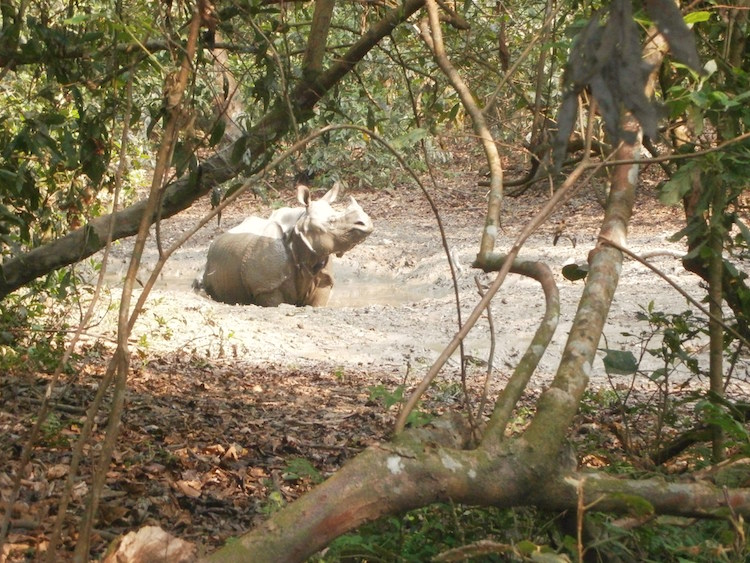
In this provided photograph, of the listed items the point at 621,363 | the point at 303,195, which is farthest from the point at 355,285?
the point at 621,363

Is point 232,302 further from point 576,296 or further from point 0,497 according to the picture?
point 0,497

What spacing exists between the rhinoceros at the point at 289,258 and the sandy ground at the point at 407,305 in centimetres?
81

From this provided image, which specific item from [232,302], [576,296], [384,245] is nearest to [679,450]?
[576,296]

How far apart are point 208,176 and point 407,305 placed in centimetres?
709

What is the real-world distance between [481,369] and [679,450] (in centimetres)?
383

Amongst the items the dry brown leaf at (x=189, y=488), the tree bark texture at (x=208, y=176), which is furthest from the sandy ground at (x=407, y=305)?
the tree bark texture at (x=208, y=176)

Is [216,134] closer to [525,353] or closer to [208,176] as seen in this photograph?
[208,176]

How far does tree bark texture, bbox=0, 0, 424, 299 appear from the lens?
4199mm

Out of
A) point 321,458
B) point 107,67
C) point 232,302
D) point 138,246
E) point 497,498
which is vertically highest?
point 107,67

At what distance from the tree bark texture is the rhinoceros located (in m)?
7.21

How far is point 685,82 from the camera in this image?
348 centimetres

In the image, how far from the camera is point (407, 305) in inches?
440

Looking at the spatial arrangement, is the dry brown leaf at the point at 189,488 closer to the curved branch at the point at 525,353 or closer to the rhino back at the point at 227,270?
the curved branch at the point at 525,353

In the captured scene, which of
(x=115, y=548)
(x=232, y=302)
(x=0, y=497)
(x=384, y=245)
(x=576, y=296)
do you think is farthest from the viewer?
(x=384, y=245)
